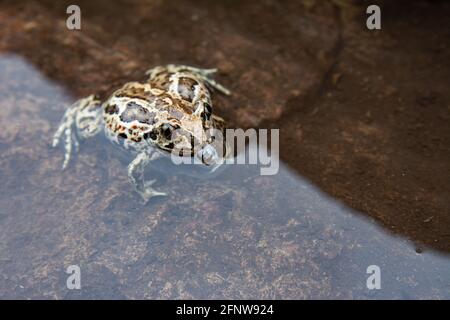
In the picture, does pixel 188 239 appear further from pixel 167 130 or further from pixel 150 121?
pixel 150 121

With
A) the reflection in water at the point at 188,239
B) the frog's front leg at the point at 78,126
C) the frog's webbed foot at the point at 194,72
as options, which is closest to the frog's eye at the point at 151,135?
the reflection in water at the point at 188,239

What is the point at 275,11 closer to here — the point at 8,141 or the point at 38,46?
the point at 38,46

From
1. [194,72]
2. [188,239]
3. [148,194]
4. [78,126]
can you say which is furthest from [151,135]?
[188,239]

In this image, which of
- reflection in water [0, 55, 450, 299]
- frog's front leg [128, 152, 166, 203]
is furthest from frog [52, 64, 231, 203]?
reflection in water [0, 55, 450, 299]

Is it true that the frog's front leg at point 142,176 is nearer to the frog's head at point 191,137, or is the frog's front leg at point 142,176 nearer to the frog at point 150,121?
the frog at point 150,121

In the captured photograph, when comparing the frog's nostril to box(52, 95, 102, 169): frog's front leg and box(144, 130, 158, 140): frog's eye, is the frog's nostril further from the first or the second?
box(52, 95, 102, 169): frog's front leg

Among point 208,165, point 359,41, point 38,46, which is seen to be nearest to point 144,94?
point 208,165

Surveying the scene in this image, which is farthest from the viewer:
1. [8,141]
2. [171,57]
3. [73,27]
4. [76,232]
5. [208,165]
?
[73,27]
